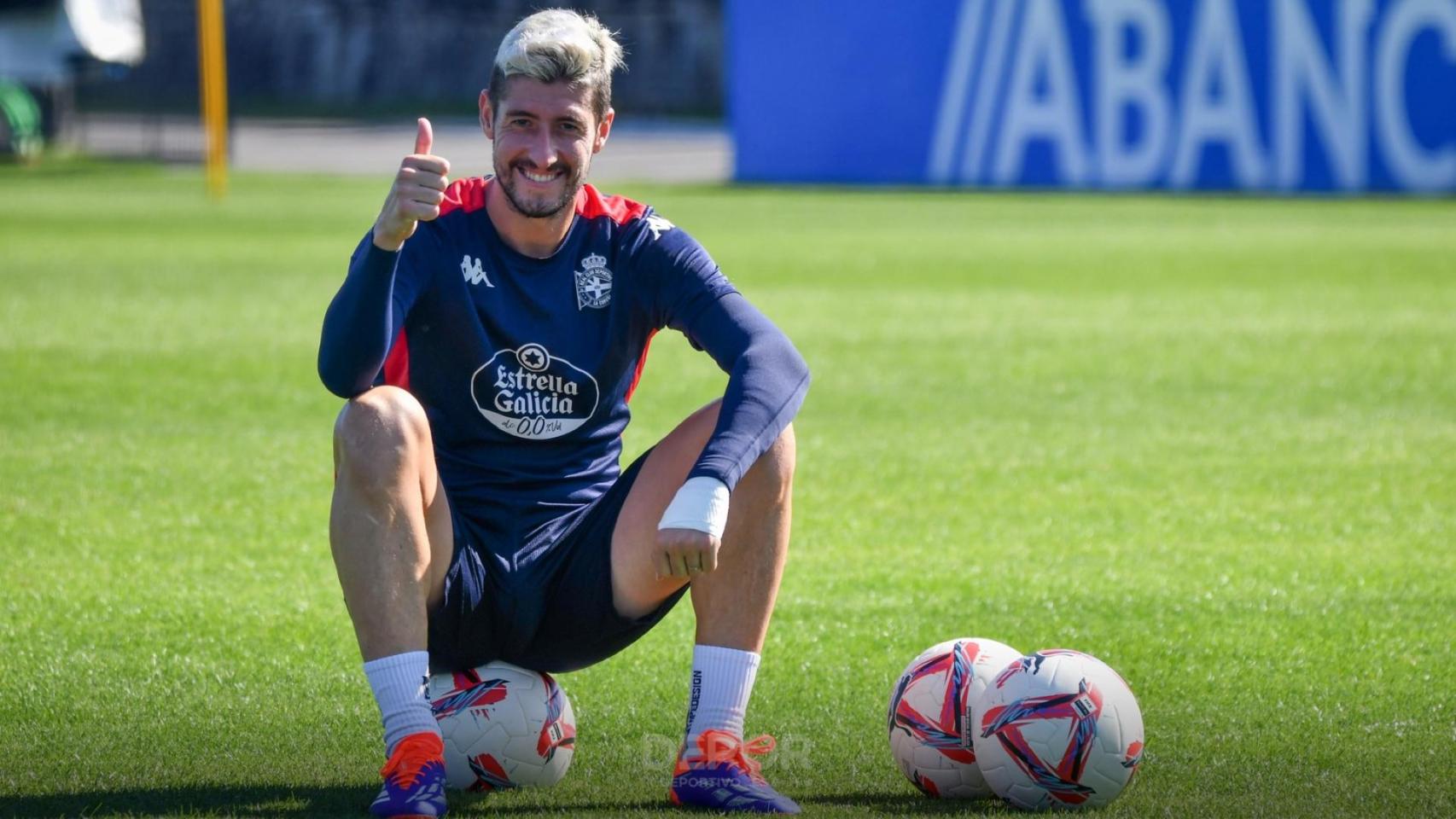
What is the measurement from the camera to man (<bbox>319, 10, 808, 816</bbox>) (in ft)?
13.2

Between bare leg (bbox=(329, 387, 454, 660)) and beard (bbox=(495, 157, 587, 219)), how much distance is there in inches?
24.1

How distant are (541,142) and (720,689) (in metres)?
1.29

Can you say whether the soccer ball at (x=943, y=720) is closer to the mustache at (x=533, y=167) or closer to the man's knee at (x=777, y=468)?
the man's knee at (x=777, y=468)

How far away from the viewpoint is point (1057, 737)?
4074mm

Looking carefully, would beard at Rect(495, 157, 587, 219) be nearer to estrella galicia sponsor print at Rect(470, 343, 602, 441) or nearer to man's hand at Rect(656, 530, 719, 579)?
estrella galicia sponsor print at Rect(470, 343, 602, 441)

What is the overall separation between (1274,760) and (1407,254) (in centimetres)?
1474

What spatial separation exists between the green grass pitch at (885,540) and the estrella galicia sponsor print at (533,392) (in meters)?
0.81

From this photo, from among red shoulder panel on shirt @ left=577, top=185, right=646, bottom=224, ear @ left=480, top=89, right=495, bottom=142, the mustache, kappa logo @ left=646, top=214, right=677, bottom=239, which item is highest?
ear @ left=480, top=89, right=495, bottom=142

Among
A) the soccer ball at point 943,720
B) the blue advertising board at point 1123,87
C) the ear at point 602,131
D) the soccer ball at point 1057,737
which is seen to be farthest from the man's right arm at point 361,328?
the blue advertising board at point 1123,87

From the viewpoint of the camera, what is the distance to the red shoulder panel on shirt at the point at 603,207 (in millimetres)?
4605

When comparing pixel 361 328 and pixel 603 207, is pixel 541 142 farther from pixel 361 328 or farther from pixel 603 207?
pixel 361 328

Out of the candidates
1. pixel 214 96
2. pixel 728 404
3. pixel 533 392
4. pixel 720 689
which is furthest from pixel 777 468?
pixel 214 96

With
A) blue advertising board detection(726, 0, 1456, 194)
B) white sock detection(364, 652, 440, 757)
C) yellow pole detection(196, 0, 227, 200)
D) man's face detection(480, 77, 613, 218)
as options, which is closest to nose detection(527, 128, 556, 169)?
man's face detection(480, 77, 613, 218)

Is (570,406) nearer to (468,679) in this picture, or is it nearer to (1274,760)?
(468,679)
